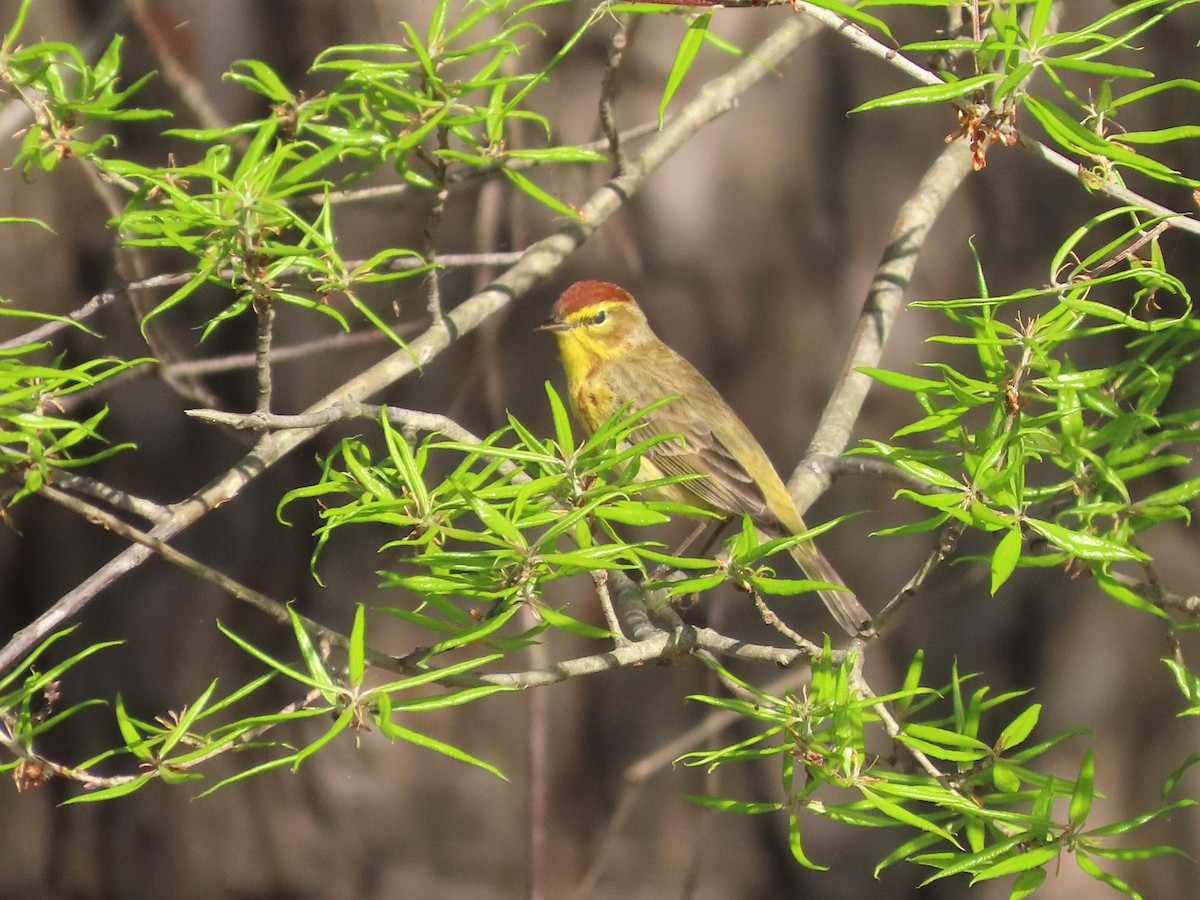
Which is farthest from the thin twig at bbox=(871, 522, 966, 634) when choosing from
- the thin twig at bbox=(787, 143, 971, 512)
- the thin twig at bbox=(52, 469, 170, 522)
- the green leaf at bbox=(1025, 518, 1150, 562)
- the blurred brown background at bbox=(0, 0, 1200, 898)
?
the blurred brown background at bbox=(0, 0, 1200, 898)

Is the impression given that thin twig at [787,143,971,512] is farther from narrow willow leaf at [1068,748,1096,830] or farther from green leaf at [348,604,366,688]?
green leaf at [348,604,366,688]

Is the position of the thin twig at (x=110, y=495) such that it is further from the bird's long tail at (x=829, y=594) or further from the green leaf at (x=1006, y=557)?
the bird's long tail at (x=829, y=594)

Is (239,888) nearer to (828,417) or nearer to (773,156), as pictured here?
(828,417)

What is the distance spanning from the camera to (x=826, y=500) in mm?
4184

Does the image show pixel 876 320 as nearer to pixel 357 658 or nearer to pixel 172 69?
pixel 357 658

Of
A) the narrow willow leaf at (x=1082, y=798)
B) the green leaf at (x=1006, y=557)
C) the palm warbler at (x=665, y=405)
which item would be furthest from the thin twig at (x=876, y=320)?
the green leaf at (x=1006, y=557)

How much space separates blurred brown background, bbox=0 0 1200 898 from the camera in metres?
3.90

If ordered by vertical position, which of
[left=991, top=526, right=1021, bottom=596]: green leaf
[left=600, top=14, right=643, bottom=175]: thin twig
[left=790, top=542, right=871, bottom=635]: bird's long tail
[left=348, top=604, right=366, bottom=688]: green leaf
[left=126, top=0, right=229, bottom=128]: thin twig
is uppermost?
[left=126, top=0, right=229, bottom=128]: thin twig

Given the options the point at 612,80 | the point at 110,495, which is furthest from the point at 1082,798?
the point at 612,80

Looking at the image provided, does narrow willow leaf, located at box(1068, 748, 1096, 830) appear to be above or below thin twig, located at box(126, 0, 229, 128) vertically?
below

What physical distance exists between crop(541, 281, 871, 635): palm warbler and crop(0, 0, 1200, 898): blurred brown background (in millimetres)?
321

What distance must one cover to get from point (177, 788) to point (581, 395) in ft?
6.65

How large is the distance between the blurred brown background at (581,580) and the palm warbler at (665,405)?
1.05 feet

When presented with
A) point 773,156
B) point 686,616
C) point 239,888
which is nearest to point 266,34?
point 773,156
